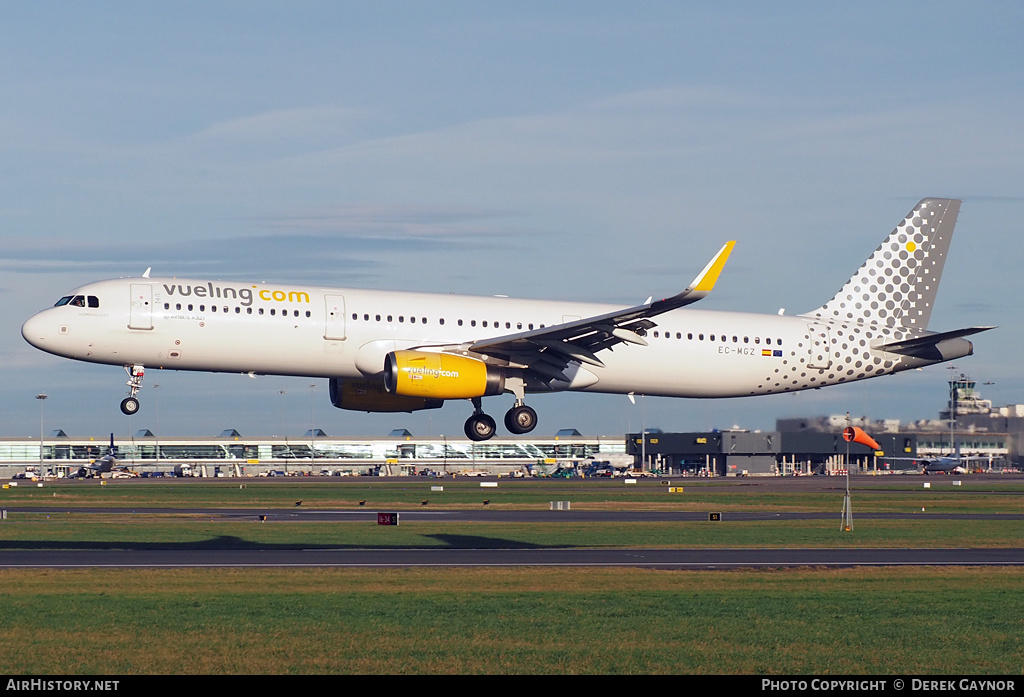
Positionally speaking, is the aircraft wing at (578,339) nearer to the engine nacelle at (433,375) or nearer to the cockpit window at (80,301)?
the engine nacelle at (433,375)

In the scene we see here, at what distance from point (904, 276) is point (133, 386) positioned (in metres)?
33.2

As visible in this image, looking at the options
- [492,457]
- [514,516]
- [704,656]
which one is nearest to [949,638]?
[704,656]

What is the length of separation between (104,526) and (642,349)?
69.8 feet

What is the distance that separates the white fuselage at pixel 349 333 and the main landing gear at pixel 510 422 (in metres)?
2.28

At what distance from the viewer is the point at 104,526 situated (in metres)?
47.6

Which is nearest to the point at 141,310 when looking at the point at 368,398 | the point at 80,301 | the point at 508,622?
the point at 80,301

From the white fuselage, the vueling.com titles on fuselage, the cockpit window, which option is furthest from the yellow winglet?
the cockpit window

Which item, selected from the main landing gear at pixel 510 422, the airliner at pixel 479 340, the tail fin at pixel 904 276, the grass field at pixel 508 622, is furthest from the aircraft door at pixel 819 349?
the grass field at pixel 508 622

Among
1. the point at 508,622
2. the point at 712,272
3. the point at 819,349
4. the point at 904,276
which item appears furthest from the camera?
the point at 904,276

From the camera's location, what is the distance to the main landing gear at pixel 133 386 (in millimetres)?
46031

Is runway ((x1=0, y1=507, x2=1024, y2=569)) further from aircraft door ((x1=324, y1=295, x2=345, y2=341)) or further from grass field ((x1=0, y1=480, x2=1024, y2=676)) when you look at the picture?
aircraft door ((x1=324, y1=295, x2=345, y2=341))

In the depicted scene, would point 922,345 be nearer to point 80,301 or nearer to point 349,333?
point 349,333

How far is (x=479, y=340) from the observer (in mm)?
48406

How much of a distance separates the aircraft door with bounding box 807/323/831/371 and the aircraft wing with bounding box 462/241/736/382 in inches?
321
